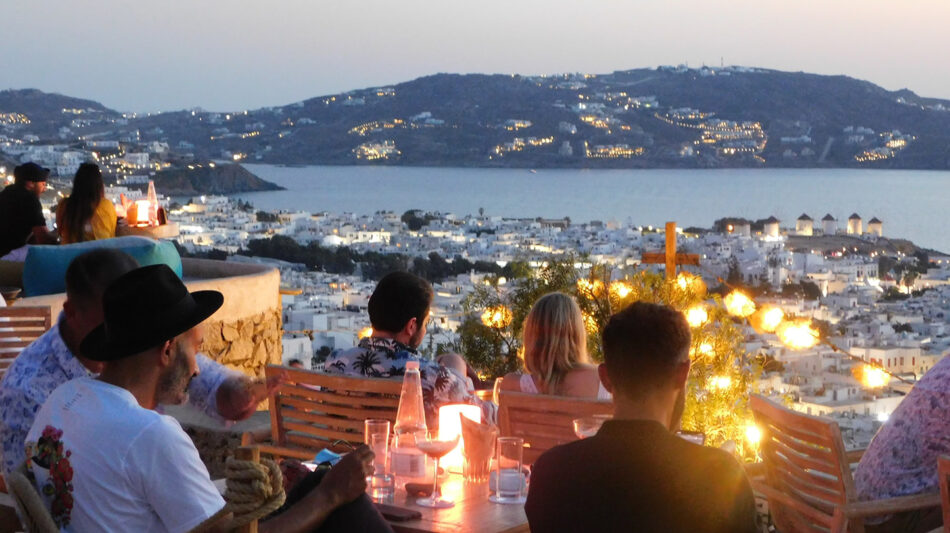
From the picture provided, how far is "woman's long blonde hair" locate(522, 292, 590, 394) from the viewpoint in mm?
4055

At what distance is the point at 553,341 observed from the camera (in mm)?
4043

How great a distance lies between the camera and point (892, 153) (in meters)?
45.8

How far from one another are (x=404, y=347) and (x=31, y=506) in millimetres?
1914

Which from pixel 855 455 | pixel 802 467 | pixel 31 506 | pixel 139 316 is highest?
pixel 139 316

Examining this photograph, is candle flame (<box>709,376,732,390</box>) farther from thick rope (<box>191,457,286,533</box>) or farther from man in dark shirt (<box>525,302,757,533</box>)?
thick rope (<box>191,457,286,533</box>)

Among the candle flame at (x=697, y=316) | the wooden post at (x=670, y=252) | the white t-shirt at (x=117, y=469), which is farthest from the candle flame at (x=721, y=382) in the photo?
the white t-shirt at (x=117, y=469)

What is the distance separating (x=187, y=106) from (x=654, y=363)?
56855 mm

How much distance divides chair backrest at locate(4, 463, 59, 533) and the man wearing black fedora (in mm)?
117

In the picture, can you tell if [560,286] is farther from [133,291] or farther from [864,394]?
→ [133,291]

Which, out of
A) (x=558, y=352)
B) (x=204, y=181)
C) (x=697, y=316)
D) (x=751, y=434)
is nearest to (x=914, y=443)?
(x=558, y=352)

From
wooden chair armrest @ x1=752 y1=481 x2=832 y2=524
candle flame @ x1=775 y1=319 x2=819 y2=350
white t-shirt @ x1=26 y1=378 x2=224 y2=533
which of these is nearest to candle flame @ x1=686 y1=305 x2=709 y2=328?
candle flame @ x1=775 y1=319 x2=819 y2=350

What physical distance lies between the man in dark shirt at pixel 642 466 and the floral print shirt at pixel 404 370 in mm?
1228

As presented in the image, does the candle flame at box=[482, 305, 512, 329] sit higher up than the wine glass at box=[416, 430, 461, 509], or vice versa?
the wine glass at box=[416, 430, 461, 509]

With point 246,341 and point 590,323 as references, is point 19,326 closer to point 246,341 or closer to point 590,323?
point 246,341
